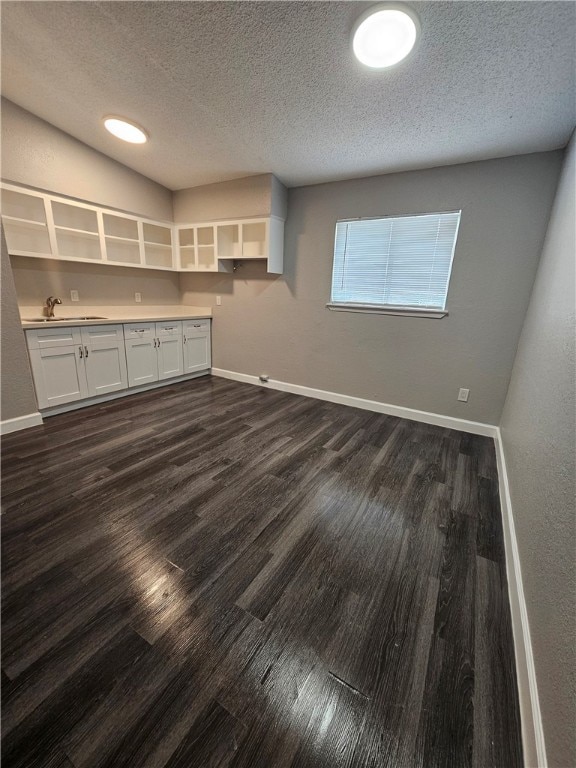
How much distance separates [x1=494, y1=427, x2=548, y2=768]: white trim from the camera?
83 centimetres

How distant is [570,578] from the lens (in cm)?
85

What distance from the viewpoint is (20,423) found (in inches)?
103

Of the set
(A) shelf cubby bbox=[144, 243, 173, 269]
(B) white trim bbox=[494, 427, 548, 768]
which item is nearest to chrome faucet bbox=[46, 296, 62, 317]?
(A) shelf cubby bbox=[144, 243, 173, 269]

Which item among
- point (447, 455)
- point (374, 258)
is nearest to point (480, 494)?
point (447, 455)

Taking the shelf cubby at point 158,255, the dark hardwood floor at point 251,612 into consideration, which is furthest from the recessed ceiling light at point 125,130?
the dark hardwood floor at point 251,612

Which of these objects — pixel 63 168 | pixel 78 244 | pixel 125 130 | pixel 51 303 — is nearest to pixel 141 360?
pixel 51 303

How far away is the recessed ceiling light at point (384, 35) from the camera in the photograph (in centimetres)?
146

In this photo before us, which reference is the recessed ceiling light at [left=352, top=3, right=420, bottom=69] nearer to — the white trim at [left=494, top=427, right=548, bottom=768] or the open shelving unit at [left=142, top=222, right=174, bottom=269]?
the white trim at [left=494, top=427, right=548, bottom=768]

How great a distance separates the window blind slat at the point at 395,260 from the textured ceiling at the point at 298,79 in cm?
51

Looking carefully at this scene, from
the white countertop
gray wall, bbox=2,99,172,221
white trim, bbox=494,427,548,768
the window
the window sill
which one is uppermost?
gray wall, bbox=2,99,172,221

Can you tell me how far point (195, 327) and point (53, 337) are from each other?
1711 millimetres

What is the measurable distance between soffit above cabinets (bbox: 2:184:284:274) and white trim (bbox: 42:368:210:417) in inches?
57.7

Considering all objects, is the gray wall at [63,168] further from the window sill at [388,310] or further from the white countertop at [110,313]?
the window sill at [388,310]

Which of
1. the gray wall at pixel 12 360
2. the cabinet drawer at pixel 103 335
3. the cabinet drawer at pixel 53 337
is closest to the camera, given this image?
the gray wall at pixel 12 360
